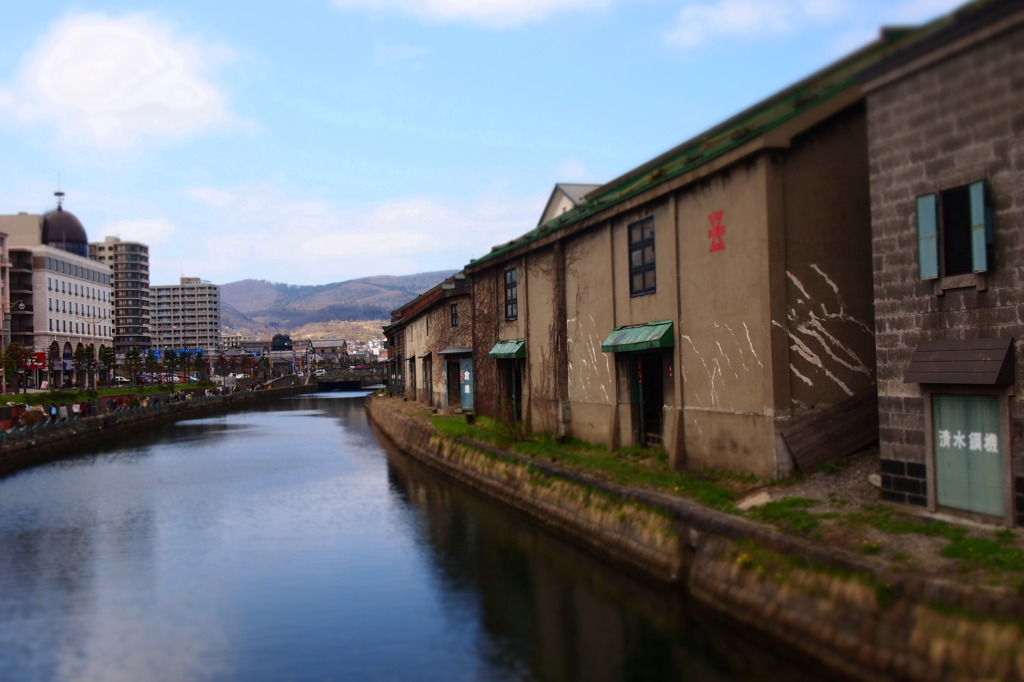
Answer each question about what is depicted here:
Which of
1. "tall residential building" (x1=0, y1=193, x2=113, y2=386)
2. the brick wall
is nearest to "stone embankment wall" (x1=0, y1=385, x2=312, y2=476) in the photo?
"tall residential building" (x1=0, y1=193, x2=113, y2=386)

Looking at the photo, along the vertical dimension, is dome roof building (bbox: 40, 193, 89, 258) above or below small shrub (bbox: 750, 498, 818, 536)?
above

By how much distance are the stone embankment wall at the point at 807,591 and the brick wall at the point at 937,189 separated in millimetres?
2910

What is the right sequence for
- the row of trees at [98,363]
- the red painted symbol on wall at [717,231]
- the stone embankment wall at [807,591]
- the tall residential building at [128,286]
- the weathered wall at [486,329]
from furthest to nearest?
the tall residential building at [128,286] → the row of trees at [98,363] → the weathered wall at [486,329] → the red painted symbol on wall at [717,231] → the stone embankment wall at [807,591]

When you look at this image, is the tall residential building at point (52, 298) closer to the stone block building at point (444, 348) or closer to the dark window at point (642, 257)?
the stone block building at point (444, 348)

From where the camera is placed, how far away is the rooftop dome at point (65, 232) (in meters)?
126

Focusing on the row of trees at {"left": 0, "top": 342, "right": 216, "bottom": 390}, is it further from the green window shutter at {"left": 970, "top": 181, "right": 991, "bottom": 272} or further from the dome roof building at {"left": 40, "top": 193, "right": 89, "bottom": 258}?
the green window shutter at {"left": 970, "top": 181, "right": 991, "bottom": 272}

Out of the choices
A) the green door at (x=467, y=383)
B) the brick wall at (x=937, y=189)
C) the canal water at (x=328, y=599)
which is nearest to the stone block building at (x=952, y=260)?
the brick wall at (x=937, y=189)

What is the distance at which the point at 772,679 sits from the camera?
11.3m

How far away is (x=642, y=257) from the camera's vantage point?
21891mm

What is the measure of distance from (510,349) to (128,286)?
535ft

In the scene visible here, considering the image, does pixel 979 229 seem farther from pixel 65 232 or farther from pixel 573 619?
pixel 65 232

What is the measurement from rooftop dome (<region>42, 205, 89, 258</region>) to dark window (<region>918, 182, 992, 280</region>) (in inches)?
5269

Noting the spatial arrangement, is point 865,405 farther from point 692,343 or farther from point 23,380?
point 23,380

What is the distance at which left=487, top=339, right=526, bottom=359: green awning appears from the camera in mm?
30781
